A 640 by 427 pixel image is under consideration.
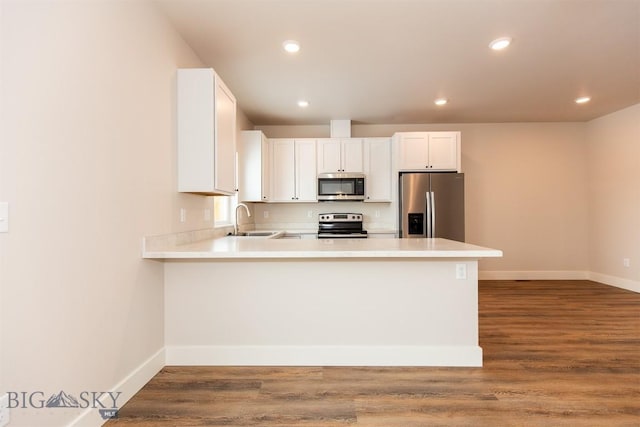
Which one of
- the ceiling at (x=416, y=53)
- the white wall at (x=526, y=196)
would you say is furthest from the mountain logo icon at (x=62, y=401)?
the white wall at (x=526, y=196)

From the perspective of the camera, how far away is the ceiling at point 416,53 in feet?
7.59

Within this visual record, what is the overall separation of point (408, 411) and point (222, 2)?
273 centimetres

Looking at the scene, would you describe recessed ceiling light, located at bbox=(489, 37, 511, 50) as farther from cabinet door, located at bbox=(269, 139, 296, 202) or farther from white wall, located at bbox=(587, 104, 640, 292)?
white wall, located at bbox=(587, 104, 640, 292)

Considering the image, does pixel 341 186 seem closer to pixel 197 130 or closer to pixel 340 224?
pixel 340 224

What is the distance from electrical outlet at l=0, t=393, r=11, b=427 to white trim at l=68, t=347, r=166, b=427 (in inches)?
13.0

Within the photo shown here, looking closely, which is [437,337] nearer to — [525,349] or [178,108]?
[525,349]

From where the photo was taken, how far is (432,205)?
177 inches

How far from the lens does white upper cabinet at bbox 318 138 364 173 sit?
4918mm

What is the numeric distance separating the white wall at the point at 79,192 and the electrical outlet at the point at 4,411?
0.08ft

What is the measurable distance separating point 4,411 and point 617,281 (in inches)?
258

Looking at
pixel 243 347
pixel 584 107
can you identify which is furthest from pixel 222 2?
pixel 584 107

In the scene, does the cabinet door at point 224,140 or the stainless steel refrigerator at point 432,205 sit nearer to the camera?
the cabinet door at point 224,140

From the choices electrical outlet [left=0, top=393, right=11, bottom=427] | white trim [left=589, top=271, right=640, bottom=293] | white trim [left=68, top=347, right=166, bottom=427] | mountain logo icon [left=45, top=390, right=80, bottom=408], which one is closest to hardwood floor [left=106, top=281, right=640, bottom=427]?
white trim [left=68, top=347, right=166, bottom=427]

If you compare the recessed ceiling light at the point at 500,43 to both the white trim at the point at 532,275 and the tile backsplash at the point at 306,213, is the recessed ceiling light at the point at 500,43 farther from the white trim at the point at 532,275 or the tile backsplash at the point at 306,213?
the white trim at the point at 532,275
